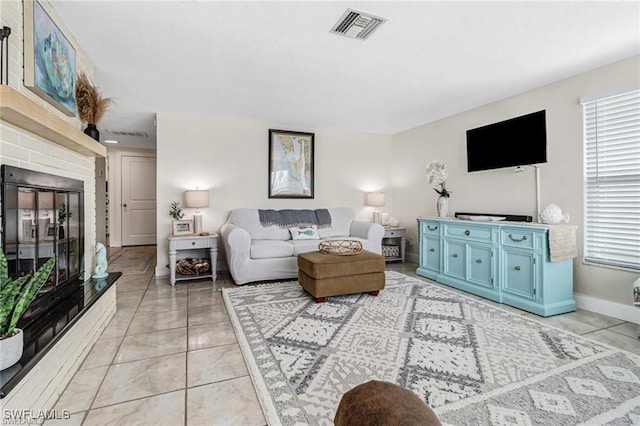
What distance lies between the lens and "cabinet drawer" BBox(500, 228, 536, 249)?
2.91 m

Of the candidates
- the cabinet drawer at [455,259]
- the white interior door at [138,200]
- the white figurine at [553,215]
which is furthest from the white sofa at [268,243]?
the white interior door at [138,200]

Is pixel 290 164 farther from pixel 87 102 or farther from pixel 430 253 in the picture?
pixel 87 102

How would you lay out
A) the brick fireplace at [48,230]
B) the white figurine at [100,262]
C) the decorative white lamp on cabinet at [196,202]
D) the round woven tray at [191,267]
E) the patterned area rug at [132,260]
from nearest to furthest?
the brick fireplace at [48,230] → the white figurine at [100,262] → the round woven tray at [191,267] → the decorative white lamp on cabinet at [196,202] → the patterned area rug at [132,260]

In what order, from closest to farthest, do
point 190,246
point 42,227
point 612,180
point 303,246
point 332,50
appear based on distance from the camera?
point 42,227
point 332,50
point 612,180
point 190,246
point 303,246

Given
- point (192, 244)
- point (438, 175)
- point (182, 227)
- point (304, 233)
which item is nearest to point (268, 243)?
point (304, 233)

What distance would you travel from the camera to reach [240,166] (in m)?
4.68

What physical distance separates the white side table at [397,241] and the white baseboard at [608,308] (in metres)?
2.38

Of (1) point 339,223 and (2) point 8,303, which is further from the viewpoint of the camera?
(1) point 339,223

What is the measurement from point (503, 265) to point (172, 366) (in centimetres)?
305

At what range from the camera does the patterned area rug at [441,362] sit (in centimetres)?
149

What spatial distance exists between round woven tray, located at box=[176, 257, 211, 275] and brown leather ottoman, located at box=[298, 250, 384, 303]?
1479 mm

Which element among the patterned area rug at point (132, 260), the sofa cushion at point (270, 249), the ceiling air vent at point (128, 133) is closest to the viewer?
the sofa cushion at point (270, 249)

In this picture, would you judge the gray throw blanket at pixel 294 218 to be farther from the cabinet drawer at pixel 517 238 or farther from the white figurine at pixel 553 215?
the white figurine at pixel 553 215

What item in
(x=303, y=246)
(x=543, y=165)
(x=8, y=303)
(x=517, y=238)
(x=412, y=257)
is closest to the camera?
(x=8, y=303)
